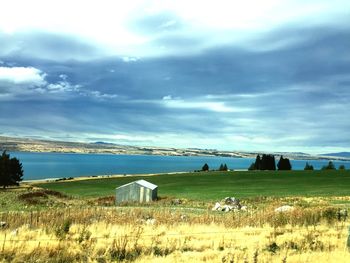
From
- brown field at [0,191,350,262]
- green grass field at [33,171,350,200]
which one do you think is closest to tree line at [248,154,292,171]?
green grass field at [33,171,350,200]

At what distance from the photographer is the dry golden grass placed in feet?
34.0

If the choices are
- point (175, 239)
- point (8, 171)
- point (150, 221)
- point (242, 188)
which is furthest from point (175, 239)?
point (8, 171)

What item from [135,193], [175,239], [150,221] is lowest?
[135,193]

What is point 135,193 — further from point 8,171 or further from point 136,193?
point 8,171

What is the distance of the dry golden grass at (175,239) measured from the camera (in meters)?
10.4

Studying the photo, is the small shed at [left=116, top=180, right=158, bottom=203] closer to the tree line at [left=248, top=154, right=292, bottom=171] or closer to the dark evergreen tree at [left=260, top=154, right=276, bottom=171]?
the dark evergreen tree at [left=260, top=154, right=276, bottom=171]

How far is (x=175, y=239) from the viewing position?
1277 cm

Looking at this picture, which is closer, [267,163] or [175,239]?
[175,239]

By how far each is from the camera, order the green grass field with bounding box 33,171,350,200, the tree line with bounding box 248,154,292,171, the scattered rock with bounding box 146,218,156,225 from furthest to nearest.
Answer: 1. the tree line with bounding box 248,154,292,171
2. the green grass field with bounding box 33,171,350,200
3. the scattered rock with bounding box 146,218,156,225

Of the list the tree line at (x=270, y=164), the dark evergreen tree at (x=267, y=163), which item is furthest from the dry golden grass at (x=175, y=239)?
the tree line at (x=270, y=164)

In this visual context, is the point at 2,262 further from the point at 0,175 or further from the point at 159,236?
the point at 0,175

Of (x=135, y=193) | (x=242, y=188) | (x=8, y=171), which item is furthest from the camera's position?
(x=8, y=171)

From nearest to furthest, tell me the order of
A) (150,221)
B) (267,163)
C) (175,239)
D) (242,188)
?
(175,239) < (150,221) < (242,188) < (267,163)

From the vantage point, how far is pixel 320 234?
13.8m
